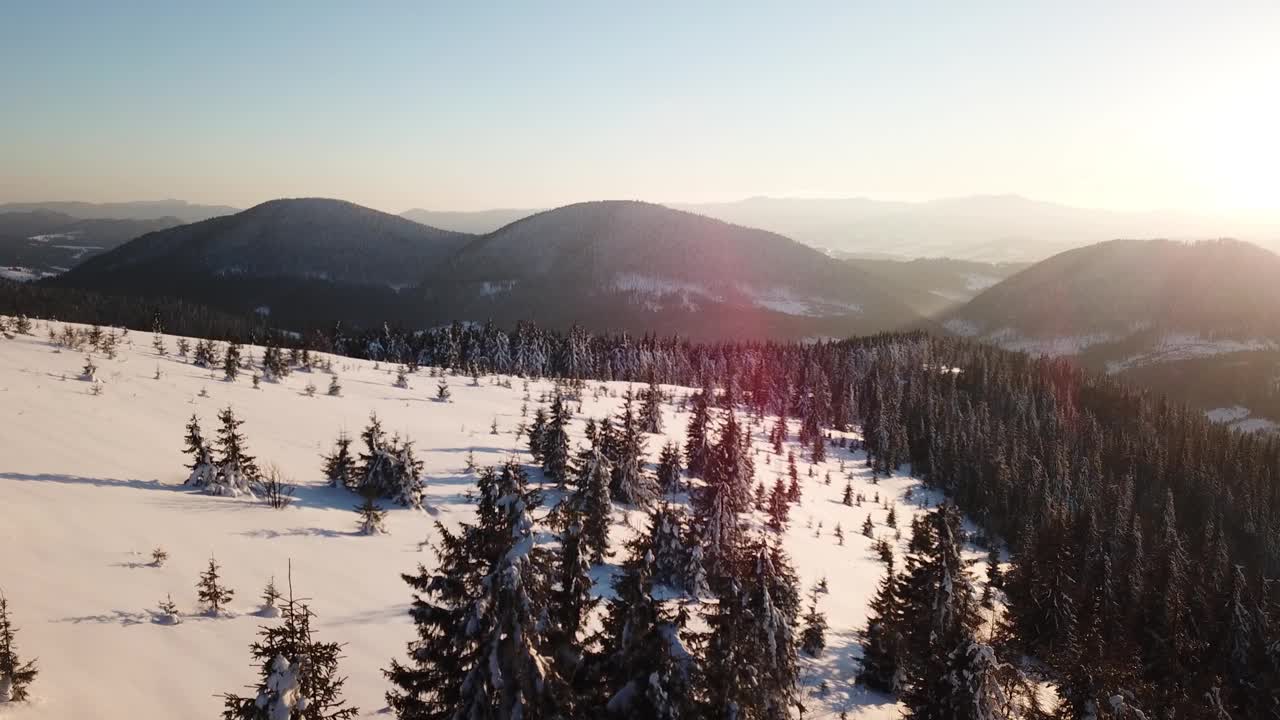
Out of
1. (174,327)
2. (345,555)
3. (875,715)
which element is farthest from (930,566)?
(174,327)

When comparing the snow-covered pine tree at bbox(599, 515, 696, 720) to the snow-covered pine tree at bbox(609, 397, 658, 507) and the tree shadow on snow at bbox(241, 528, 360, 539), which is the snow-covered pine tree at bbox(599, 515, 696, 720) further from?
the snow-covered pine tree at bbox(609, 397, 658, 507)

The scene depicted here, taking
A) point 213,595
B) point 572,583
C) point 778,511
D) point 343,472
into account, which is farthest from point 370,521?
point 778,511

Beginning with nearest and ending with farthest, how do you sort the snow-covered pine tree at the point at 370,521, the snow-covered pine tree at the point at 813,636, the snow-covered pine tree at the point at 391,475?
1. the snow-covered pine tree at the point at 370,521
2. the snow-covered pine tree at the point at 391,475
3. the snow-covered pine tree at the point at 813,636

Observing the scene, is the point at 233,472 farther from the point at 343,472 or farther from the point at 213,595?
the point at 213,595

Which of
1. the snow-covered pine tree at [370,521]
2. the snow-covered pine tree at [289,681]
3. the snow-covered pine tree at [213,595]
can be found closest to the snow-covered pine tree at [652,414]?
the snow-covered pine tree at [370,521]

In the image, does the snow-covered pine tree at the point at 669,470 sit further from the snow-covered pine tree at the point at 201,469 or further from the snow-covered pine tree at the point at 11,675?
the snow-covered pine tree at the point at 11,675

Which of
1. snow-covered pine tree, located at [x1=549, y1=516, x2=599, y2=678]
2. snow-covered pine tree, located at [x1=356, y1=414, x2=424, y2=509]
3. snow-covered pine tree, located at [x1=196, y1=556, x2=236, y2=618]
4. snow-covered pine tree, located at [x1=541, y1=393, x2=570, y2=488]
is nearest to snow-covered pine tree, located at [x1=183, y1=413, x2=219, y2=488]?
snow-covered pine tree, located at [x1=356, y1=414, x2=424, y2=509]

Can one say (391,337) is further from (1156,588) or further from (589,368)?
(1156,588)
